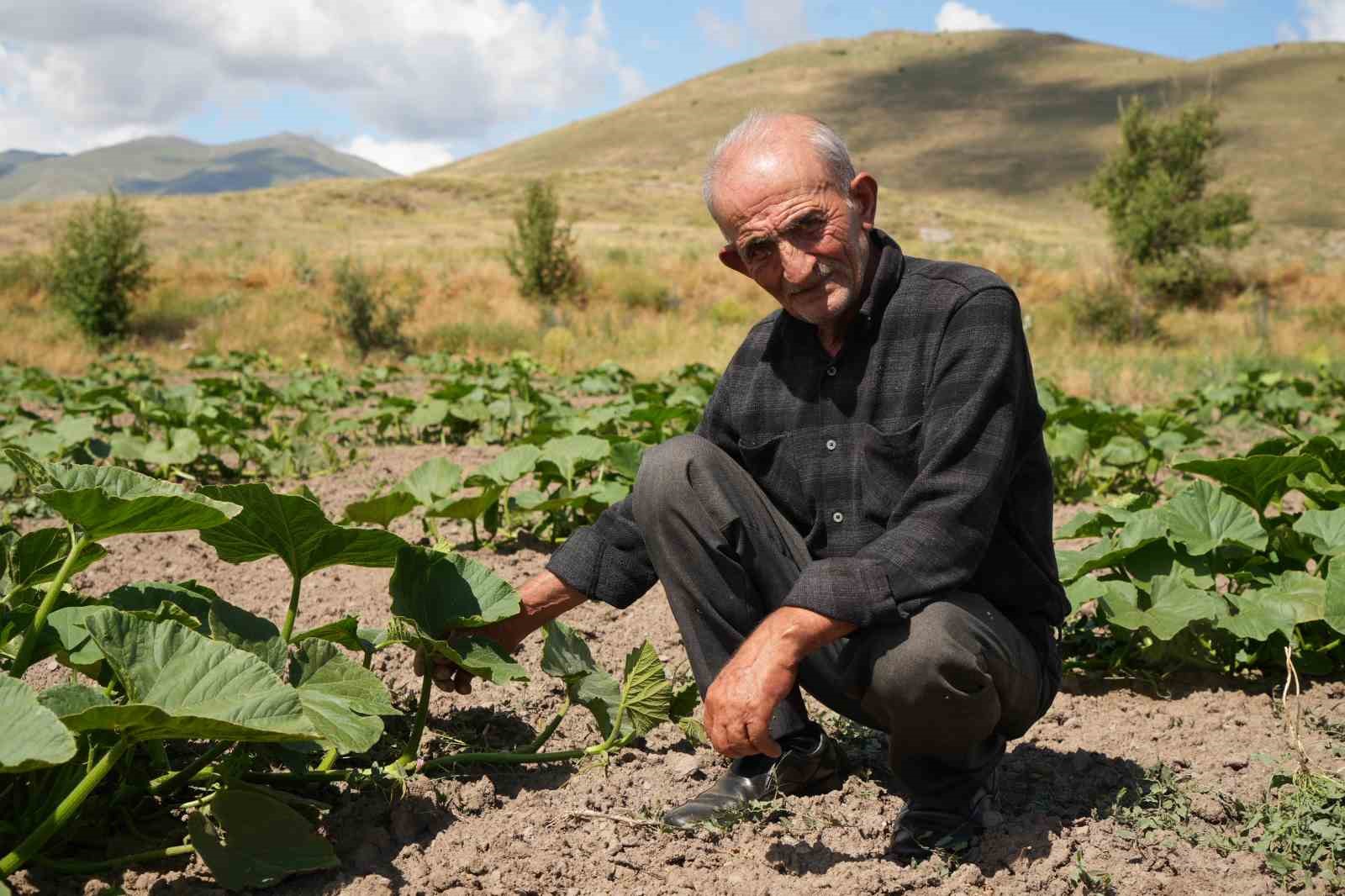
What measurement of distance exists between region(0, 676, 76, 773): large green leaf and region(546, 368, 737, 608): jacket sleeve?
1.05 m

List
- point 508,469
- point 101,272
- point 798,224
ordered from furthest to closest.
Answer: point 101,272, point 508,469, point 798,224

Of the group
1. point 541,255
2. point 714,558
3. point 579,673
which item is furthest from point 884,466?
point 541,255

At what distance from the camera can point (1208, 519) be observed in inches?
110

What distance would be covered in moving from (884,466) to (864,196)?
1.73 feet

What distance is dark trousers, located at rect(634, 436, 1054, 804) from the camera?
1.85 metres

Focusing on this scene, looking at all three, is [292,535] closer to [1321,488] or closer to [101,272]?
[1321,488]

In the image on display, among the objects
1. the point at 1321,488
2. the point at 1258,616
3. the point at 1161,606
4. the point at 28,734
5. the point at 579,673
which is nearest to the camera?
the point at 28,734

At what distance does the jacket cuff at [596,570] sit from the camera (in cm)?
225

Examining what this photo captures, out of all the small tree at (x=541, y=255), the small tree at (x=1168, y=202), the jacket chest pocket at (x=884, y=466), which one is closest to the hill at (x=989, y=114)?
the small tree at (x=541, y=255)

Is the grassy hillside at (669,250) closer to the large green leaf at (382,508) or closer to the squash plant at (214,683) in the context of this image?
the large green leaf at (382,508)

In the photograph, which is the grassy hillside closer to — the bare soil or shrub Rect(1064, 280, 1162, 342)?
shrub Rect(1064, 280, 1162, 342)

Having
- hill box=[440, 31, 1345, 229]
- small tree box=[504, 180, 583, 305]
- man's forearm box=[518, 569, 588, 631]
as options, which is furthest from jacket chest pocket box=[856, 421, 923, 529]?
hill box=[440, 31, 1345, 229]

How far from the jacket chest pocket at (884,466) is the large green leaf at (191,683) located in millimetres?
1092

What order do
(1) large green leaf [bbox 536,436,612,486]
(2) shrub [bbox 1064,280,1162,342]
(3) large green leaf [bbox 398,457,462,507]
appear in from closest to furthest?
(3) large green leaf [bbox 398,457,462,507] → (1) large green leaf [bbox 536,436,612,486] → (2) shrub [bbox 1064,280,1162,342]
